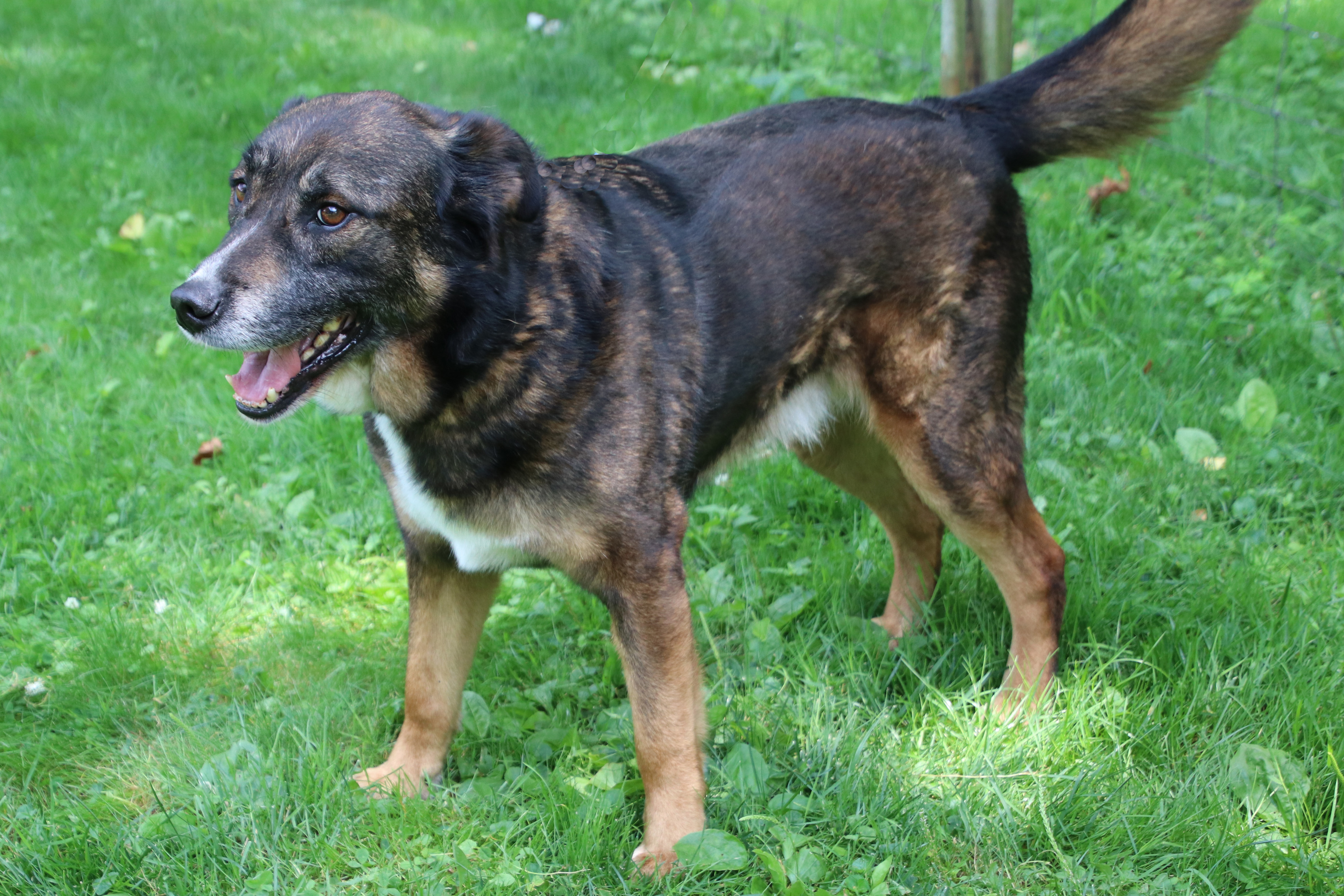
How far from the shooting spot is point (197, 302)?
2.29 m

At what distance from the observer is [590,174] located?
2.88m

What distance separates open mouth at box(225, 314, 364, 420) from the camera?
2.45 metres

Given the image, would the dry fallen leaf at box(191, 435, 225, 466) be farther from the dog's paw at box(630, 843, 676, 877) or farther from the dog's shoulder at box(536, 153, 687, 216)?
the dog's paw at box(630, 843, 676, 877)

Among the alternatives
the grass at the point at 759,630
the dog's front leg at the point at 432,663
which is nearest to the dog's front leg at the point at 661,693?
the grass at the point at 759,630

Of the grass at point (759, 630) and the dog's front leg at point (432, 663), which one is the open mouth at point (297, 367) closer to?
the dog's front leg at point (432, 663)

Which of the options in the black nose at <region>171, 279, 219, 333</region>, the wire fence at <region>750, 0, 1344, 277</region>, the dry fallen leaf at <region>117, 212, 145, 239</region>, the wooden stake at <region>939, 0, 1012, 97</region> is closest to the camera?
the black nose at <region>171, 279, 219, 333</region>

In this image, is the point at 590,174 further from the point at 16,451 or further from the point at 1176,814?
the point at 16,451

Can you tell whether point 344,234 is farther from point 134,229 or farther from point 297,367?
point 134,229

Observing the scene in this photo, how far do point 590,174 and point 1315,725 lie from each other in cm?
228

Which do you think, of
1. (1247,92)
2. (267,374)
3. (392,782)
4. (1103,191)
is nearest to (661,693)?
(392,782)

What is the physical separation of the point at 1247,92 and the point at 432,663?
543cm

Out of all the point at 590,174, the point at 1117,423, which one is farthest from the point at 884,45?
the point at 590,174

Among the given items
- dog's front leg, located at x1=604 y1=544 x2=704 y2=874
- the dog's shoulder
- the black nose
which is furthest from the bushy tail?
the black nose

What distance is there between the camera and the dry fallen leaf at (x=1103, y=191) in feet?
17.2
